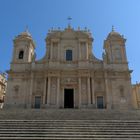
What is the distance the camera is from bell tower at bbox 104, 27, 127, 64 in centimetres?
2856

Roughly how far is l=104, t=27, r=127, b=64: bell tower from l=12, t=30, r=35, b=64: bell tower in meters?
10.7

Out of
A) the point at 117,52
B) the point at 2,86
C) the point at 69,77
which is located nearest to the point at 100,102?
the point at 69,77

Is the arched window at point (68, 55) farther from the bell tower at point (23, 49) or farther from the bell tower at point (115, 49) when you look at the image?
the bell tower at point (115, 49)

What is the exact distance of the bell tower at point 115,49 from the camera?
28562 mm

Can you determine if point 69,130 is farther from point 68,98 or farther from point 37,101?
point 37,101

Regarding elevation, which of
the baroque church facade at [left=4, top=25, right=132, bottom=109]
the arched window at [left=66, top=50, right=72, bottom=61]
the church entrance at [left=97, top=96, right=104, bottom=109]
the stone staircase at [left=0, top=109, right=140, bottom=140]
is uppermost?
the arched window at [left=66, top=50, right=72, bottom=61]

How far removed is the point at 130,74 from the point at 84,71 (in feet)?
20.0

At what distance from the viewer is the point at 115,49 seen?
96.5 feet

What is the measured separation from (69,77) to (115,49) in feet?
26.0

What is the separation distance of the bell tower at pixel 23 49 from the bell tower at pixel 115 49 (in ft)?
35.2

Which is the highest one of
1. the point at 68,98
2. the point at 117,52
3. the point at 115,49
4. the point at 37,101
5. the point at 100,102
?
the point at 115,49

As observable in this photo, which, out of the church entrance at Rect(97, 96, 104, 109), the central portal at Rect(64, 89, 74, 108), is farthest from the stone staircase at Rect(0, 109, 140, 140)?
the central portal at Rect(64, 89, 74, 108)

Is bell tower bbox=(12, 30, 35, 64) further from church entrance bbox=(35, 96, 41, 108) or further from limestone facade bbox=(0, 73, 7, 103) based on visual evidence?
limestone facade bbox=(0, 73, 7, 103)

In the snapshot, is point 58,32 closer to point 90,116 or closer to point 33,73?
point 33,73
